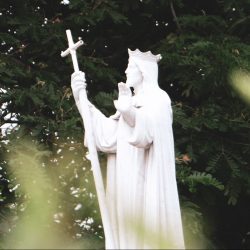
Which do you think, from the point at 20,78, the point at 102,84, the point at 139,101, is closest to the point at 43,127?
the point at 20,78

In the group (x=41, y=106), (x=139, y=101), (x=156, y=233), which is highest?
(x=41, y=106)

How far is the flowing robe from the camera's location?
3986 mm

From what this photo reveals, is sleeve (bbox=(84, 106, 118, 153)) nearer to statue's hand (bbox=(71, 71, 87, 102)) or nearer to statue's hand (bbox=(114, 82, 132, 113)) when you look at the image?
statue's hand (bbox=(71, 71, 87, 102))

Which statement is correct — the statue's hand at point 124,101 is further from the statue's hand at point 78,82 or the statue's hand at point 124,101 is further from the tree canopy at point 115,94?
the tree canopy at point 115,94

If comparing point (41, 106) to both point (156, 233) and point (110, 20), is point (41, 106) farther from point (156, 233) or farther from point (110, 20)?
point (156, 233)

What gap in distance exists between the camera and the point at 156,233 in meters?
1.48

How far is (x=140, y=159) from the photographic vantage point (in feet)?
13.7

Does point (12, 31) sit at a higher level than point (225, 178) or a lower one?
higher

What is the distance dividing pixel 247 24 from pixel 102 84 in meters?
1.82

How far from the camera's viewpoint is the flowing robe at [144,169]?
13.1 ft

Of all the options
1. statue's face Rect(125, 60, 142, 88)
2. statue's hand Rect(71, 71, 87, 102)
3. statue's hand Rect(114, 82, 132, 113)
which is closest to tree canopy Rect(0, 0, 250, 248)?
statue's hand Rect(71, 71, 87, 102)

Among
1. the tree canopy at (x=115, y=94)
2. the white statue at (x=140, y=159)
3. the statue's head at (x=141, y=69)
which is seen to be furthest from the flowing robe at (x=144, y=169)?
the tree canopy at (x=115, y=94)

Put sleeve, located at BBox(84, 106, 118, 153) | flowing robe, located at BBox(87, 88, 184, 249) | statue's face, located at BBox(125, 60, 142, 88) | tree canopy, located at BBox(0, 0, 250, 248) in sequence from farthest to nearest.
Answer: tree canopy, located at BBox(0, 0, 250, 248) → statue's face, located at BBox(125, 60, 142, 88) → sleeve, located at BBox(84, 106, 118, 153) → flowing robe, located at BBox(87, 88, 184, 249)

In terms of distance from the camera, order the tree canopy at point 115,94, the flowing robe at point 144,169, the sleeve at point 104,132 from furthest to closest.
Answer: the tree canopy at point 115,94 < the sleeve at point 104,132 < the flowing robe at point 144,169
